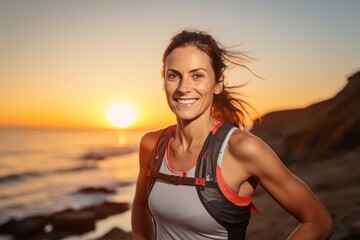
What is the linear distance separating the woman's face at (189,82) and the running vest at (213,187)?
0.75ft

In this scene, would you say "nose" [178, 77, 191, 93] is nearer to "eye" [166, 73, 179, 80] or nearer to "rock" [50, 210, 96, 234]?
"eye" [166, 73, 179, 80]

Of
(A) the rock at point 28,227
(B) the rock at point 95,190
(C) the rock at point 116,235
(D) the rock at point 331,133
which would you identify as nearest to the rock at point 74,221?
(A) the rock at point 28,227

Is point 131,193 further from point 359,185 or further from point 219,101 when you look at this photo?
point 219,101

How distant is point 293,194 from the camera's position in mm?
2348

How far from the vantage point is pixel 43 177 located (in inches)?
1581

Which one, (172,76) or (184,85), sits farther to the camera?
(172,76)

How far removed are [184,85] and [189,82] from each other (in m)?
0.04

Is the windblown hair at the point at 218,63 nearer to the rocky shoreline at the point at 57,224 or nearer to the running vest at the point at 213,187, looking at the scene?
the running vest at the point at 213,187

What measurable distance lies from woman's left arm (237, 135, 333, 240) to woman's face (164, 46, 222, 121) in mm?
512

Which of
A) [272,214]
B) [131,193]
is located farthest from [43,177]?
[272,214]

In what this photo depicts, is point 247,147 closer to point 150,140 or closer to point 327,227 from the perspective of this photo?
point 327,227

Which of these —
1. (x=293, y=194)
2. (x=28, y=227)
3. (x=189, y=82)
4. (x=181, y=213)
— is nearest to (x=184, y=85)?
(x=189, y=82)

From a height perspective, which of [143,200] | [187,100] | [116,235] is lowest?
[116,235]

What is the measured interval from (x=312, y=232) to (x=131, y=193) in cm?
2866
